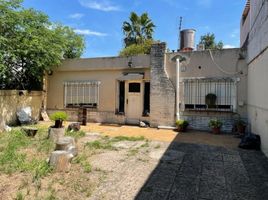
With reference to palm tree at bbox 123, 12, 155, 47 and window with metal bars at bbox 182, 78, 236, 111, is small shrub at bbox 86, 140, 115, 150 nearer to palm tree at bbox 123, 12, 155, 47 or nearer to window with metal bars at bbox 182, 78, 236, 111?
window with metal bars at bbox 182, 78, 236, 111

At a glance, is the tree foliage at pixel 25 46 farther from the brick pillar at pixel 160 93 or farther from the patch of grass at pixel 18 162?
the brick pillar at pixel 160 93

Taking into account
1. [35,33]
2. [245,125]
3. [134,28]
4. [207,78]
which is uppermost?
[134,28]

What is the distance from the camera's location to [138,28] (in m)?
25.3

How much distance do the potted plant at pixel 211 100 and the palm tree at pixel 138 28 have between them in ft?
49.5

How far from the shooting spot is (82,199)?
4129 millimetres

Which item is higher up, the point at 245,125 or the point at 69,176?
the point at 245,125

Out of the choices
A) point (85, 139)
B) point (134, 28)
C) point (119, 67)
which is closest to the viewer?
point (85, 139)

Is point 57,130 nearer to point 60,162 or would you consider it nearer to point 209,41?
point 60,162

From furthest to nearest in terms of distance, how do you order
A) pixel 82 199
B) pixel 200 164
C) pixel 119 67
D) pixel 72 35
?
1. pixel 72 35
2. pixel 119 67
3. pixel 200 164
4. pixel 82 199

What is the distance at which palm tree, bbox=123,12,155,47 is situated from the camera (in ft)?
82.1

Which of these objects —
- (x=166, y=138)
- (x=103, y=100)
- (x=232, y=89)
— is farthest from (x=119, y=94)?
(x=232, y=89)

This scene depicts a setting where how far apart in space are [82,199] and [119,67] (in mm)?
9647

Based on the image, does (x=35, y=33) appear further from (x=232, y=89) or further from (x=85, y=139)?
(x=232, y=89)

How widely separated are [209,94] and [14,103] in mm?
9716
